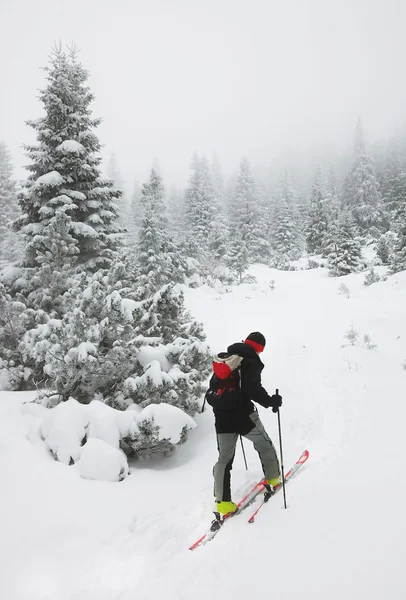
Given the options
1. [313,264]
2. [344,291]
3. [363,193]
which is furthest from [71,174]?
[363,193]

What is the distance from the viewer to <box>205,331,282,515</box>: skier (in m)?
4.36

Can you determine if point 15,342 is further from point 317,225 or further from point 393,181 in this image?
point 393,181

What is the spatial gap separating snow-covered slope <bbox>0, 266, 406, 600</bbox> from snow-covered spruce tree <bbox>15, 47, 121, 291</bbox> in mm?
6197

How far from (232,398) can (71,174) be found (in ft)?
35.5

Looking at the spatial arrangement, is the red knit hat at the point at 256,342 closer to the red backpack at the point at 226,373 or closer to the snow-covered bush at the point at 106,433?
the red backpack at the point at 226,373

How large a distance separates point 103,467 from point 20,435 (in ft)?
4.94

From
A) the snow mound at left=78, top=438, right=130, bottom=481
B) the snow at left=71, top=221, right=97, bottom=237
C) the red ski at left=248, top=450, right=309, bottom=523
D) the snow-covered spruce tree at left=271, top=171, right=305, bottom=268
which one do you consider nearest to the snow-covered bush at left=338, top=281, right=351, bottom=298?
the snow at left=71, top=221, right=97, bottom=237

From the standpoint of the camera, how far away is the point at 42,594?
127 inches

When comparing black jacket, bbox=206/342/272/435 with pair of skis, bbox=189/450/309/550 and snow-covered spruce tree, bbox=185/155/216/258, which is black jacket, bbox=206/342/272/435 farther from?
snow-covered spruce tree, bbox=185/155/216/258

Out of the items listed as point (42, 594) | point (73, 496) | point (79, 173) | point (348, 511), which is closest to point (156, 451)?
point (73, 496)

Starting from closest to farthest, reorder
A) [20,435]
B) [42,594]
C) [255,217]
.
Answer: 1. [42,594]
2. [20,435]
3. [255,217]

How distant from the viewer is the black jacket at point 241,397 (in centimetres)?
436

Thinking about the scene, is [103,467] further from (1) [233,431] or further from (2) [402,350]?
(2) [402,350]

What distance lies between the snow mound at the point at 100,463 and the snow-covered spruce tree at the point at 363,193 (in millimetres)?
40497
